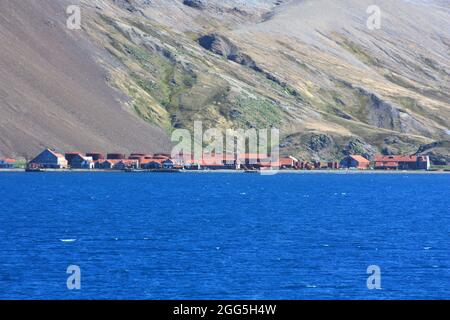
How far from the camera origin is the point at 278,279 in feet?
215

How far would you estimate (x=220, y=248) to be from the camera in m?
81.1

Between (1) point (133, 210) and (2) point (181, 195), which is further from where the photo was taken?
(2) point (181, 195)

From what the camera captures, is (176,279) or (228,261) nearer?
(176,279)

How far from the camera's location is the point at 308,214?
120562mm

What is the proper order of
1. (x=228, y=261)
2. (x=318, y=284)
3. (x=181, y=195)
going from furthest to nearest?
(x=181, y=195)
(x=228, y=261)
(x=318, y=284)

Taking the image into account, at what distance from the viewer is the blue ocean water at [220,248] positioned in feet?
203

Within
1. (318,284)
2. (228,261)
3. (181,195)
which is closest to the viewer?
(318,284)

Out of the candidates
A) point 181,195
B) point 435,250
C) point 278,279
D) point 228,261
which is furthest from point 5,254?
point 181,195

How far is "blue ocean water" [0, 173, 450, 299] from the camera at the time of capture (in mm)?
61875

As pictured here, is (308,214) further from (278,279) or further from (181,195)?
(278,279)
